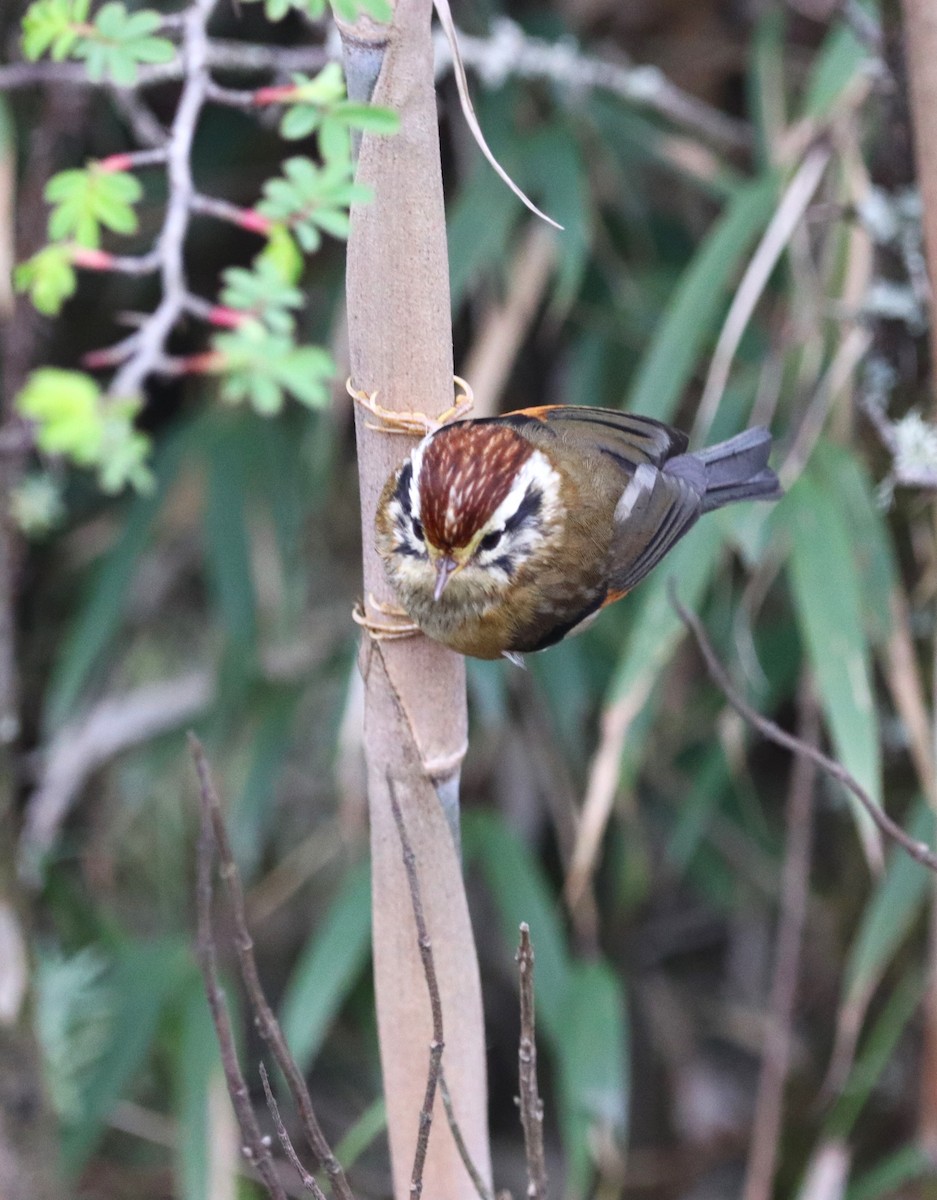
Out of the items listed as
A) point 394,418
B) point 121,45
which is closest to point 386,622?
point 394,418

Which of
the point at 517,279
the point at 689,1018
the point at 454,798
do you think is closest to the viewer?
the point at 454,798

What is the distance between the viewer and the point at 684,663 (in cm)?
312

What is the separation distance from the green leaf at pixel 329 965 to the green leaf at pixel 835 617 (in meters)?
0.95

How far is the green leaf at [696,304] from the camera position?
2.18 metres

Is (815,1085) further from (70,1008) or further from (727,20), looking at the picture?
(727,20)

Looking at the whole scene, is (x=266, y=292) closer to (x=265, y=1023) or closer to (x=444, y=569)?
(x=444, y=569)

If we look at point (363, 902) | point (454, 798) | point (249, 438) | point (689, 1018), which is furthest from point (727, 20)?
point (454, 798)

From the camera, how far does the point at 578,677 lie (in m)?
2.71

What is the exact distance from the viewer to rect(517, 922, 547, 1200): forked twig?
86 cm

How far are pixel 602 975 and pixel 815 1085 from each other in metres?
0.82

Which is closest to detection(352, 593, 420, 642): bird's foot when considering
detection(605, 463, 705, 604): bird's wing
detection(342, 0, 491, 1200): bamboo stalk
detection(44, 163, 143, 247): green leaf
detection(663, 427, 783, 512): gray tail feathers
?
detection(342, 0, 491, 1200): bamboo stalk

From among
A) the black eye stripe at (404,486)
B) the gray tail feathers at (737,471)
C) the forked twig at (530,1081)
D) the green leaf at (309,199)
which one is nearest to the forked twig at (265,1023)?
the forked twig at (530,1081)

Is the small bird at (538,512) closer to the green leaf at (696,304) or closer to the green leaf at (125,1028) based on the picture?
the green leaf at (696,304)

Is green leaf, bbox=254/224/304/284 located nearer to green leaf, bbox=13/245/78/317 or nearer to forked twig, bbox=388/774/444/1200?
green leaf, bbox=13/245/78/317
